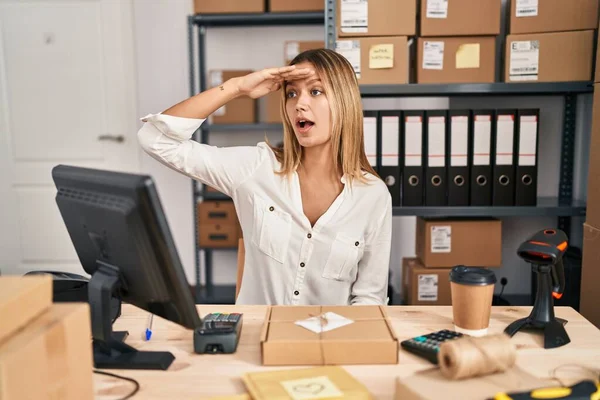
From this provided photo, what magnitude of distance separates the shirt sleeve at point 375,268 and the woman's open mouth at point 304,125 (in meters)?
0.33

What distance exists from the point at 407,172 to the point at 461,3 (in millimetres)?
685

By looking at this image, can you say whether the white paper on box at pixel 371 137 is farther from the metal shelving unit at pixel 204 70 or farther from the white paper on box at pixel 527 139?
the metal shelving unit at pixel 204 70

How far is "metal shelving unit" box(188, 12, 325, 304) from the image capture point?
9.16 feet

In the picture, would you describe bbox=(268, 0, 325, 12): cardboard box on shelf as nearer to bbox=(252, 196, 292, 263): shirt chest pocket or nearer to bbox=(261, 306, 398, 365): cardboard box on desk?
bbox=(252, 196, 292, 263): shirt chest pocket

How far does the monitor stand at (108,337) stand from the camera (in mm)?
883

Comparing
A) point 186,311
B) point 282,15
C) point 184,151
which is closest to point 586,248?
point 184,151

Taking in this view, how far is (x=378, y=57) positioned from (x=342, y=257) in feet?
3.16

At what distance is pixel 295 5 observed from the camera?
9.07 ft

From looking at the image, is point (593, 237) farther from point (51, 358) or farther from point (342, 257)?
point (51, 358)

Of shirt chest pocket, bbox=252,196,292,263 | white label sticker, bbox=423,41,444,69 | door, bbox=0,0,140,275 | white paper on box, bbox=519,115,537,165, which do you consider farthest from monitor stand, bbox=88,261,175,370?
door, bbox=0,0,140,275

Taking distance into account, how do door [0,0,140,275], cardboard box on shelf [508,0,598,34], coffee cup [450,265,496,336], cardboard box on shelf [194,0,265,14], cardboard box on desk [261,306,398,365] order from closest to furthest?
cardboard box on desk [261,306,398,365]
coffee cup [450,265,496,336]
cardboard box on shelf [508,0,598,34]
cardboard box on shelf [194,0,265,14]
door [0,0,140,275]

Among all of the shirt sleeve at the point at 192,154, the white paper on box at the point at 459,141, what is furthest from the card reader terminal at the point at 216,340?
the white paper on box at the point at 459,141

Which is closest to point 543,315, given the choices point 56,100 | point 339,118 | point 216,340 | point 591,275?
point 216,340

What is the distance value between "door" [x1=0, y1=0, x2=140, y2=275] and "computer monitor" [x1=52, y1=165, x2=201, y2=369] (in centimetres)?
246
